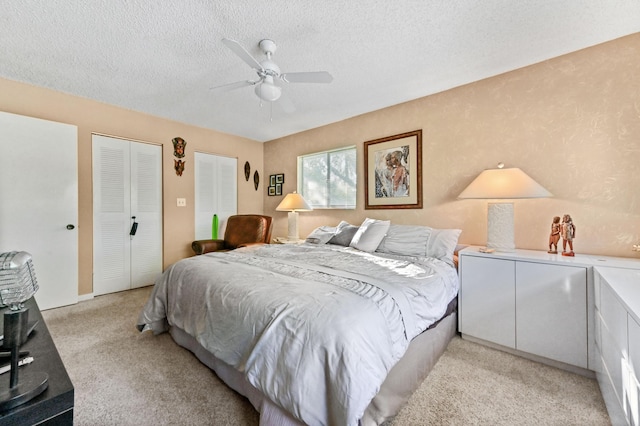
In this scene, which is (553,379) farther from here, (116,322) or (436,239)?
(116,322)

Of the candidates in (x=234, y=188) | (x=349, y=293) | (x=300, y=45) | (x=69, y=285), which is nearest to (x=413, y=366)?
(x=349, y=293)

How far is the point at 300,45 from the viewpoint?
2.23 meters

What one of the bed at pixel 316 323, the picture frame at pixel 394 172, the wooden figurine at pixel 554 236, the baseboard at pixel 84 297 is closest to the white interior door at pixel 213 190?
the baseboard at pixel 84 297

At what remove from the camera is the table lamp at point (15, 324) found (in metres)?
0.63

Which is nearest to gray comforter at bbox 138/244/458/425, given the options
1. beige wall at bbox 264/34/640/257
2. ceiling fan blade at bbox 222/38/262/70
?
beige wall at bbox 264/34/640/257

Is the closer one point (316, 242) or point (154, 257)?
point (316, 242)

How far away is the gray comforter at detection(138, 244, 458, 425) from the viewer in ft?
3.77

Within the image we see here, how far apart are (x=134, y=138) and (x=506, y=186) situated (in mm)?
4377

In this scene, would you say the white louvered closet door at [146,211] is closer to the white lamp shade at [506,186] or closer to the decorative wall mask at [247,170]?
the decorative wall mask at [247,170]

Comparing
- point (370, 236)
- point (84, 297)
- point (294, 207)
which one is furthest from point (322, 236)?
point (84, 297)

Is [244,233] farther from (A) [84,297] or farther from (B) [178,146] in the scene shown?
(A) [84,297]

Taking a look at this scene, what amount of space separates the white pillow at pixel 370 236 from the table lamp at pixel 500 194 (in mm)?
864

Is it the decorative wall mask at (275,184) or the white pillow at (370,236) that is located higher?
the decorative wall mask at (275,184)

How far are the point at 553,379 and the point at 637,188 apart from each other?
157cm
